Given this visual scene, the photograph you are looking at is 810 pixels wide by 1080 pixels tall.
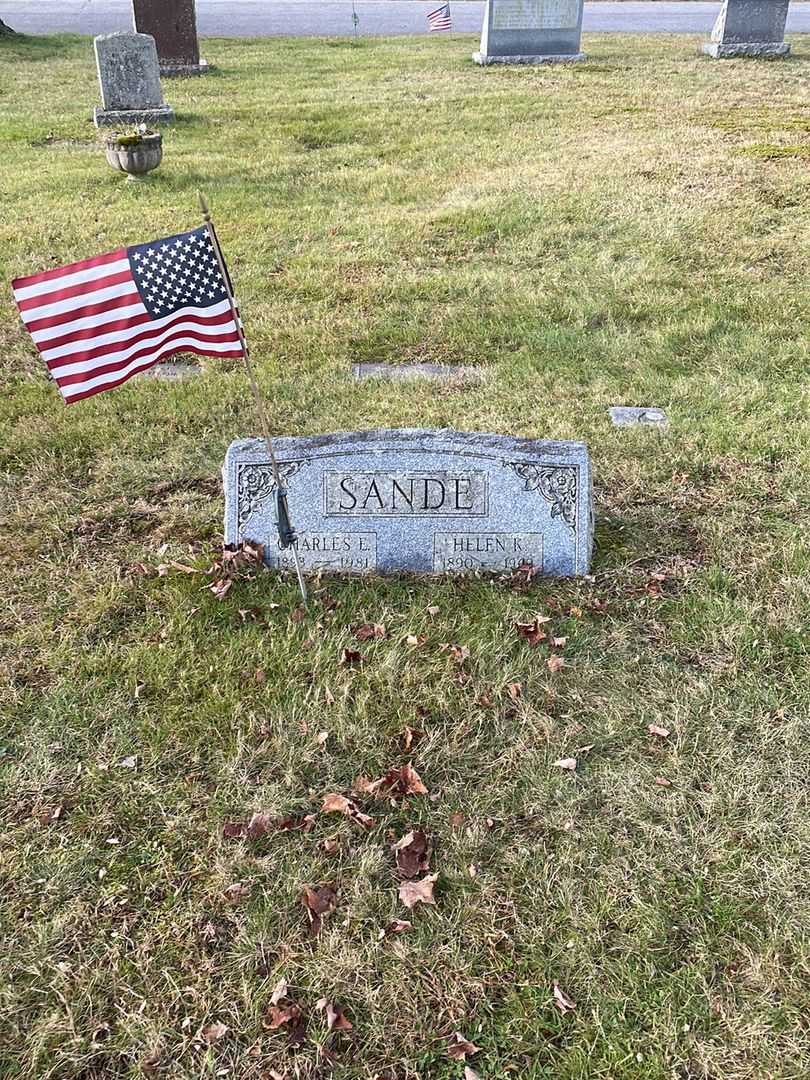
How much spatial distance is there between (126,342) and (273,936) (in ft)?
7.48

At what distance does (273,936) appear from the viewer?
8.71 feet

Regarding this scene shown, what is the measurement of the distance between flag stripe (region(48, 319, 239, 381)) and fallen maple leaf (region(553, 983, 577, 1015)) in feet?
8.76

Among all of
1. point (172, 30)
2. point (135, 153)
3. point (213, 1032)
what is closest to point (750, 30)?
point (172, 30)

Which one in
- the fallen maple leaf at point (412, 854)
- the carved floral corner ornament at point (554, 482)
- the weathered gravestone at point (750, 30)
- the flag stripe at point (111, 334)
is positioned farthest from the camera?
the weathered gravestone at point (750, 30)

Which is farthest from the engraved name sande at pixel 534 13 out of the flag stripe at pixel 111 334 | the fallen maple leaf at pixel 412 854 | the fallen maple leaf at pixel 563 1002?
the fallen maple leaf at pixel 563 1002

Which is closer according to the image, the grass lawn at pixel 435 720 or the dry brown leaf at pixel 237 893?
the grass lawn at pixel 435 720

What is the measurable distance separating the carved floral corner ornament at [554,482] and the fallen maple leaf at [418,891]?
5.92ft

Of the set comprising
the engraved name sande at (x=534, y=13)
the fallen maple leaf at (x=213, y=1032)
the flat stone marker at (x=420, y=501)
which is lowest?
the fallen maple leaf at (x=213, y=1032)

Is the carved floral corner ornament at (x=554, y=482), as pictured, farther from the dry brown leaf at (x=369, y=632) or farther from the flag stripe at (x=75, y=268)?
the flag stripe at (x=75, y=268)

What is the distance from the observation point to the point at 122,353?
137 inches

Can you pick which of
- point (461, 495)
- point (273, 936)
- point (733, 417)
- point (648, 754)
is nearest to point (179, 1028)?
point (273, 936)

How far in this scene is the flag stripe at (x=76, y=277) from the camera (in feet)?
10.7

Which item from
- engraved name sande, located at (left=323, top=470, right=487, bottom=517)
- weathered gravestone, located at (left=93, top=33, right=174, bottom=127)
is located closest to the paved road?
weathered gravestone, located at (left=93, top=33, right=174, bottom=127)

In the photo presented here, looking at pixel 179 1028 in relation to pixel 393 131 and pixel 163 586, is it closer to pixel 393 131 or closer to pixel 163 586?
pixel 163 586
